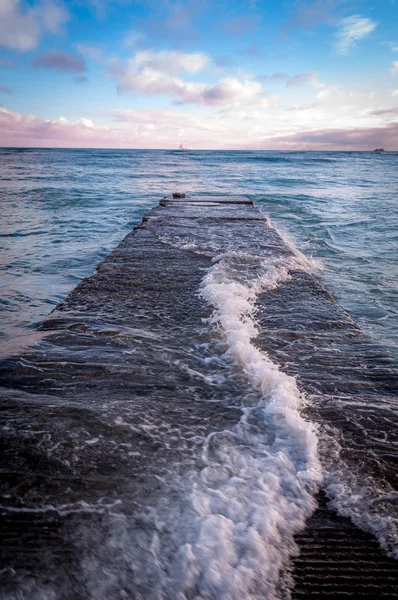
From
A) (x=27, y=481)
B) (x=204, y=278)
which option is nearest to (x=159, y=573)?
(x=27, y=481)

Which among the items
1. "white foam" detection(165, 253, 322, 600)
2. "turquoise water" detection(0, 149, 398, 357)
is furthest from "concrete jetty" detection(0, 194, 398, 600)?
"turquoise water" detection(0, 149, 398, 357)

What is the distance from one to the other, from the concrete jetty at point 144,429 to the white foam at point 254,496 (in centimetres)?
6

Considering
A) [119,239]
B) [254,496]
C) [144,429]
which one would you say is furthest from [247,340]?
[119,239]

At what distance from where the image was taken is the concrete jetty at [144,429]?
1144 mm

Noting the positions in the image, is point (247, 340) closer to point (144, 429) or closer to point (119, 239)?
point (144, 429)

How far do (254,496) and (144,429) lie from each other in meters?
0.60

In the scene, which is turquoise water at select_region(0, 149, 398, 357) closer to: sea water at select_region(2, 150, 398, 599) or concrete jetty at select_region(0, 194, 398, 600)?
sea water at select_region(2, 150, 398, 599)

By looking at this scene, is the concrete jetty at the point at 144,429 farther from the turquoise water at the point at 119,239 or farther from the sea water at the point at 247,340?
the turquoise water at the point at 119,239

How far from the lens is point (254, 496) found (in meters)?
1.40

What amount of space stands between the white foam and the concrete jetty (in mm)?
64

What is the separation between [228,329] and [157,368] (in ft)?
2.33

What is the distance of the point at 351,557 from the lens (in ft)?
3.94

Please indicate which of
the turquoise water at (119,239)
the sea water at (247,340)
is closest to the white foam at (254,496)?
the sea water at (247,340)

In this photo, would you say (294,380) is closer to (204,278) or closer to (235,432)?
(235,432)
